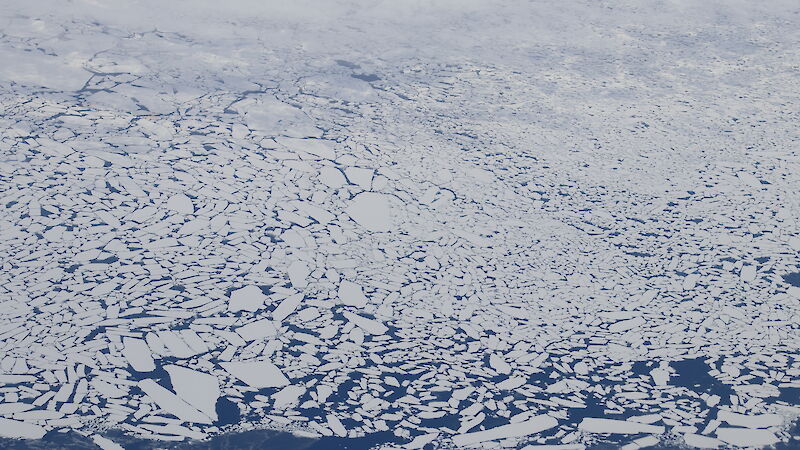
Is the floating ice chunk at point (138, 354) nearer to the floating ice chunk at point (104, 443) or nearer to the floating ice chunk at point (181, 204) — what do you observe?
the floating ice chunk at point (104, 443)

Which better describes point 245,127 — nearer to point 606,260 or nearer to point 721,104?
point 606,260

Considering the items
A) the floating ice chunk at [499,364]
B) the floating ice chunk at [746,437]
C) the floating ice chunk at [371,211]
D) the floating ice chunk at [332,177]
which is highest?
the floating ice chunk at [332,177]

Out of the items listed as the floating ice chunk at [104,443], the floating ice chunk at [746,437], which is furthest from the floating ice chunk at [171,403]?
the floating ice chunk at [746,437]

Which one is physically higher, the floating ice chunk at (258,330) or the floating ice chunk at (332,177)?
the floating ice chunk at (332,177)

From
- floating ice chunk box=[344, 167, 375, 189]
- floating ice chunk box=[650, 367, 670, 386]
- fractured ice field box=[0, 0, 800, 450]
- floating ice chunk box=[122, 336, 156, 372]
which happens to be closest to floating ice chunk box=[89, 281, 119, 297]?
fractured ice field box=[0, 0, 800, 450]

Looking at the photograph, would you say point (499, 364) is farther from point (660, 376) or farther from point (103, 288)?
point (103, 288)

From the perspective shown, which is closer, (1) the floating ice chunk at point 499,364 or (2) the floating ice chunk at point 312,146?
(1) the floating ice chunk at point 499,364

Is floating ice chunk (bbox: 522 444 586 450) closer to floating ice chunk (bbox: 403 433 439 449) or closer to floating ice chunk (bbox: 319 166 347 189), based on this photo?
floating ice chunk (bbox: 403 433 439 449)
